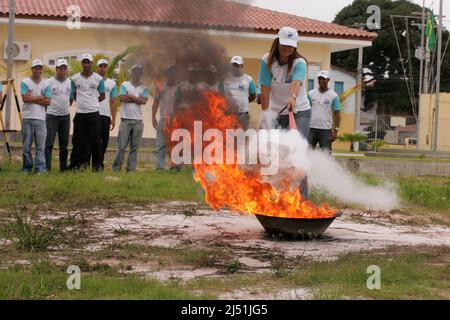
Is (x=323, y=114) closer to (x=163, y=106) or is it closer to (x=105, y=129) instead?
(x=163, y=106)

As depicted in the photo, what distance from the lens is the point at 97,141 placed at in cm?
1345

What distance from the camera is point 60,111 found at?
13.4m

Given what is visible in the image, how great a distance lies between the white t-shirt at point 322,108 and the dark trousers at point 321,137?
8 cm

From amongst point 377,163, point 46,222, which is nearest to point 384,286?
point 46,222

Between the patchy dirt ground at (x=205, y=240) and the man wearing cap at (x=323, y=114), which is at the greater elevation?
the man wearing cap at (x=323, y=114)

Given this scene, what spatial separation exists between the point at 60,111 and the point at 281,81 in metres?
5.93

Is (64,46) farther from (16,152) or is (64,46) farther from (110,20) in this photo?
(110,20)

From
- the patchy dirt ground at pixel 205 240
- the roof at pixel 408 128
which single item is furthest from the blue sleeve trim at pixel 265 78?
the roof at pixel 408 128

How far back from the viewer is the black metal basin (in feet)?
24.2

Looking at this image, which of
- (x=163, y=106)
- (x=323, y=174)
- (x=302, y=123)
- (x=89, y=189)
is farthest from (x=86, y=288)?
(x=163, y=106)

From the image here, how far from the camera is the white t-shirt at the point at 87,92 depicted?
43.5ft

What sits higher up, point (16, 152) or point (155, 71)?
point (155, 71)

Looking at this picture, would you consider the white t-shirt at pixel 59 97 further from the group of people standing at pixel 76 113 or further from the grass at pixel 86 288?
the grass at pixel 86 288
